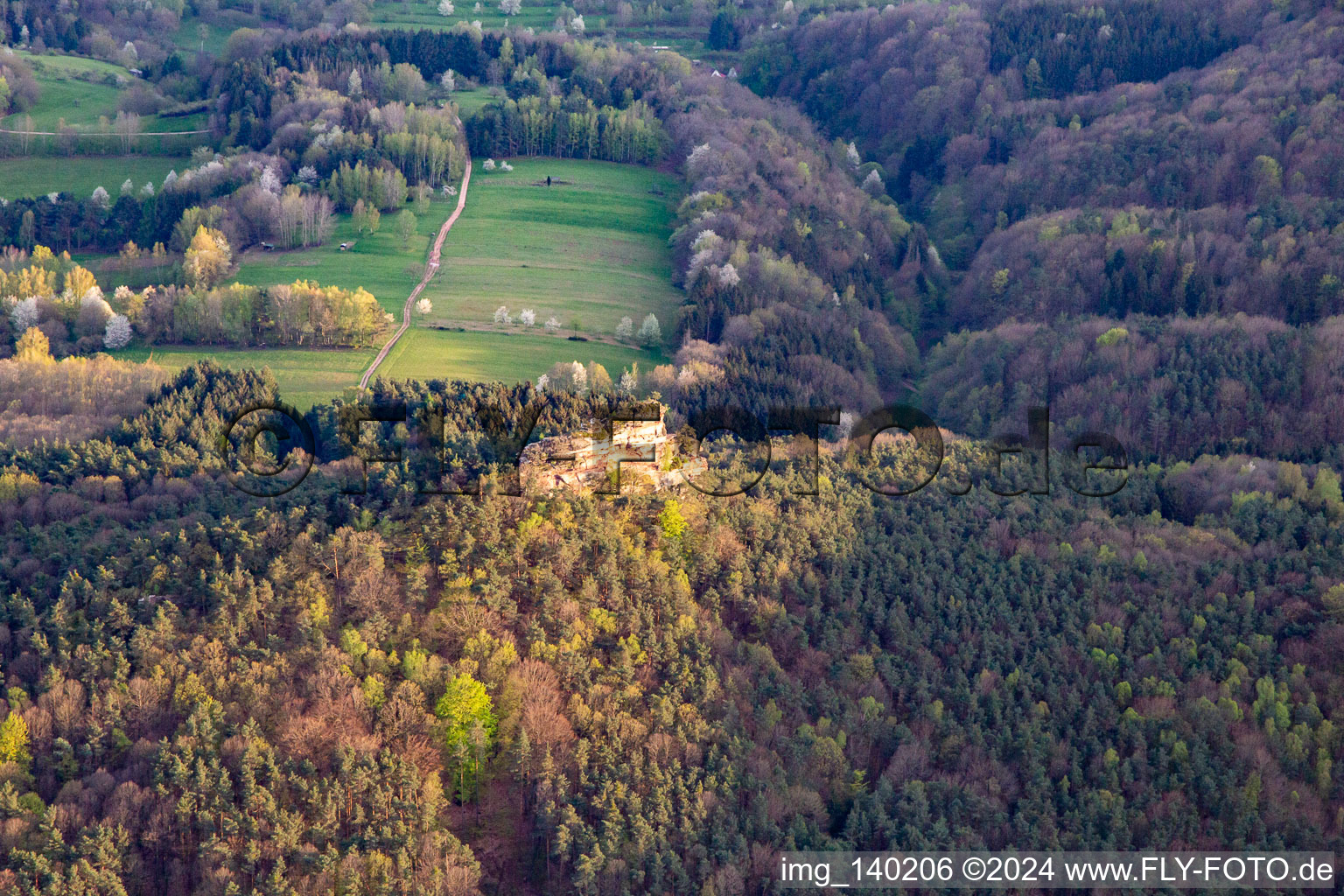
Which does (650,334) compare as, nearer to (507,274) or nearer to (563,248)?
(507,274)

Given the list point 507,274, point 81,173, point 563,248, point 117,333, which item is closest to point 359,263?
point 507,274

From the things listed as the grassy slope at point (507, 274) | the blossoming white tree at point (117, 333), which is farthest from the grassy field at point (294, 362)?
the blossoming white tree at point (117, 333)

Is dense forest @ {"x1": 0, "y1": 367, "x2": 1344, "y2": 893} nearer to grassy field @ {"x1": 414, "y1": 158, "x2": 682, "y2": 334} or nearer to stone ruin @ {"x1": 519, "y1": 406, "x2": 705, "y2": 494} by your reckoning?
stone ruin @ {"x1": 519, "y1": 406, "x2": 705, "y2": 494}

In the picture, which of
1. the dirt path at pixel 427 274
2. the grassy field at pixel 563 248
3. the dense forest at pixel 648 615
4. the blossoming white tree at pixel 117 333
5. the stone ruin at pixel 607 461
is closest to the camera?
the dense forest at pixel 648 615

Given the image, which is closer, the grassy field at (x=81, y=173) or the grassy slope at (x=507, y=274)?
the grassy slope at (x=507, y=274)

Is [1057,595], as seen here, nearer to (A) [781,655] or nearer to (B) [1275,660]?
(B) [1275,660]

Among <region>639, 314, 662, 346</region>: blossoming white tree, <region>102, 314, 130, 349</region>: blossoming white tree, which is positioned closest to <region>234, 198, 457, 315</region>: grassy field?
<region>102, 314, 130, 349</region>: blossoming white tree

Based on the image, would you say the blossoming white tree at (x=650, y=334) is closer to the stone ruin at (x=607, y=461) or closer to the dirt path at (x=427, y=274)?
the dirt path at (x=427, y=274)
